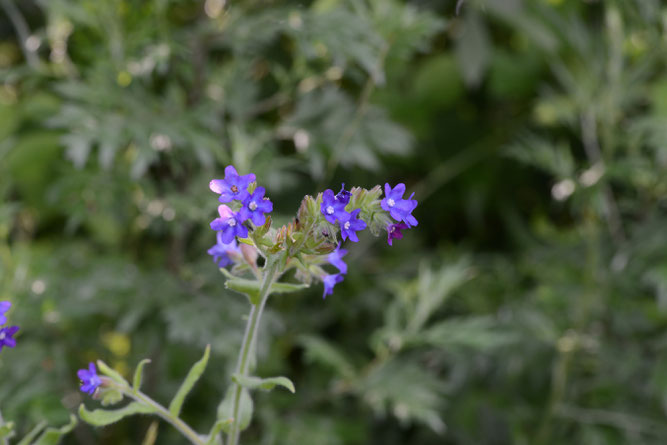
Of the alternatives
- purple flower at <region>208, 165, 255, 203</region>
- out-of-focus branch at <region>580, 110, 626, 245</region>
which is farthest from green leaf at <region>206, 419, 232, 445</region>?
out-of-focus branch at <region>580, 110, 626, 245</region>

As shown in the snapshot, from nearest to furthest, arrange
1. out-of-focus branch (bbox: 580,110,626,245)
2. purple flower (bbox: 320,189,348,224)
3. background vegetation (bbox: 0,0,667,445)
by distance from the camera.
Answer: purple flower (bbox: 320,189,348,224)
background vegetation (bbox: 0,0,667,445)
out-of-focus branch (bbox: 580,110,626,245)

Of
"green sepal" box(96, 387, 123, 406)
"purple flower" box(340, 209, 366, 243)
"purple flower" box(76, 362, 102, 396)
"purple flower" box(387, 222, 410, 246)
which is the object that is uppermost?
"purple flower" box(340, 209, 366, 243)

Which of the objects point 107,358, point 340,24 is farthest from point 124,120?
point 107,358

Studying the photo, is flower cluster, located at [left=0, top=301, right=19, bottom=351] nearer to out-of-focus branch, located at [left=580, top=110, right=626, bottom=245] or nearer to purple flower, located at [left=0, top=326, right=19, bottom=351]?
purple flower, located at [left=0, top=326, right=19, bottom=351]

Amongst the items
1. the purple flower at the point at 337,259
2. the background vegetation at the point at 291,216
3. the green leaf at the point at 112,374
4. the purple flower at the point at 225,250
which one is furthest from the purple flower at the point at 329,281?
the background vegetation at the point at 291,216

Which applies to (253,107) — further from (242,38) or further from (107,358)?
(107,358)

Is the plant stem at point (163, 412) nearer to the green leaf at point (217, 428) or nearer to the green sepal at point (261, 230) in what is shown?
the green leaf at point (217, 428)
